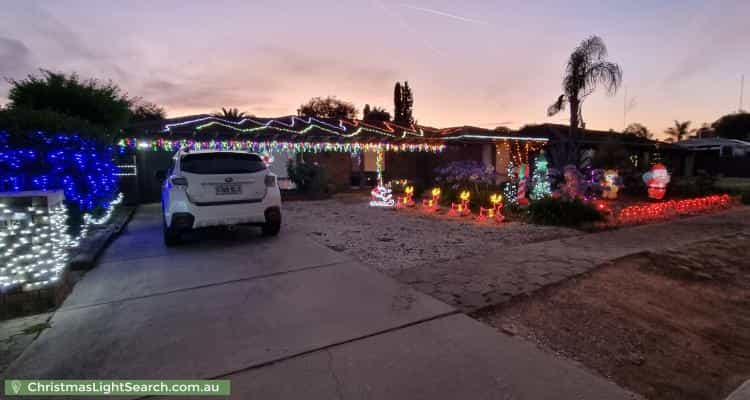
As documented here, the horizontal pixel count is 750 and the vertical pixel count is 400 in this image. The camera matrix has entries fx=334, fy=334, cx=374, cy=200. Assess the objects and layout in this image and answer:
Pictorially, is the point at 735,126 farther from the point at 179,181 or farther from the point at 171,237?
the point at 171,237

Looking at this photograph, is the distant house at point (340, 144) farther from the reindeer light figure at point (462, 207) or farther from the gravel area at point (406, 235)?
the reindeer light figure at point (462, 207)

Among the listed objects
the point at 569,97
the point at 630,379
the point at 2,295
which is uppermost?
the point at 569,97

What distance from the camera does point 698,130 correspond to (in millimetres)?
38219

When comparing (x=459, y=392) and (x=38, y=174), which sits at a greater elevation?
(x=38, y=174)

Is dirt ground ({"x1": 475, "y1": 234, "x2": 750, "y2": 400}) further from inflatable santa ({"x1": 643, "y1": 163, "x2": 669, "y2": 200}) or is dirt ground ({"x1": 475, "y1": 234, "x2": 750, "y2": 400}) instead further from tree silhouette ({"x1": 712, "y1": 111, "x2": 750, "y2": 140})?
tree silhouette ({"x1": 712, "y1": 111, "x2": 750, "y2": 140})

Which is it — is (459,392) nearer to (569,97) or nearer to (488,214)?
(488,214)

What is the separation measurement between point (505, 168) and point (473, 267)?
53.8 ft

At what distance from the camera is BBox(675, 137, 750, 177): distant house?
24.3m

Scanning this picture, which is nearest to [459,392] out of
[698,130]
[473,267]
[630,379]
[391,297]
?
[630,379]

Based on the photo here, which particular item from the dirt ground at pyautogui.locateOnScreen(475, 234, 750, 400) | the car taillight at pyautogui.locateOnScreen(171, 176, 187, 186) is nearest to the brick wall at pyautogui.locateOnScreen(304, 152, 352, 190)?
the car taillight at pyautogui.locateOnScreen(171, 176, 187, 186)

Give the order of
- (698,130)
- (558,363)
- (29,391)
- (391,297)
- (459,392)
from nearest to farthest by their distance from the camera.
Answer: (459,392), (29,391), (558,363), (391,297), (698,130)

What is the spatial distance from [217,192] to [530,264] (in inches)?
183

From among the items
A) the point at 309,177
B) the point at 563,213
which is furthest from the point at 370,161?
the point at 563,213

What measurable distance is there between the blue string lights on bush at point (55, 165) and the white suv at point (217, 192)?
2.42 metres
